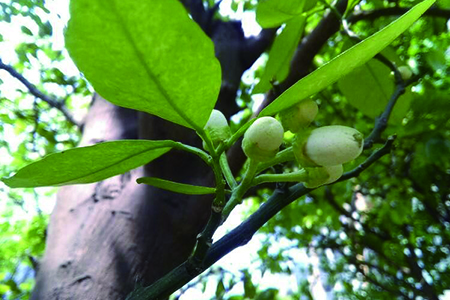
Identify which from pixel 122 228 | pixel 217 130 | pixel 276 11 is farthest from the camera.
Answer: pixel 122 228

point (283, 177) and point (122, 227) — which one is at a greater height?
point (283, 177)

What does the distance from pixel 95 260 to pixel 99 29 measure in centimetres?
61

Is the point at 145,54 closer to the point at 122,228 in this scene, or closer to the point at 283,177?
the point at 283,177

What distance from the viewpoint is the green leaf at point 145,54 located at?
0.25m

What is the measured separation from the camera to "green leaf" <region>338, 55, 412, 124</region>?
2.15 feet

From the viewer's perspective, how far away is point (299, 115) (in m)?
0.33

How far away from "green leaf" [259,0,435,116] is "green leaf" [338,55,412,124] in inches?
15.1

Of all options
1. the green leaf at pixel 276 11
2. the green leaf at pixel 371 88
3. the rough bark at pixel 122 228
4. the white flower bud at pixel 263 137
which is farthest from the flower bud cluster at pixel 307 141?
the rough bark at pixel 122 228

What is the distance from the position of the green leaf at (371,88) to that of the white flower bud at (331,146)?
37cm

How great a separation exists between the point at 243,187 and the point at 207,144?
0.05 meters

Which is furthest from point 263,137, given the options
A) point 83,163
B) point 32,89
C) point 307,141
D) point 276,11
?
point 32,89

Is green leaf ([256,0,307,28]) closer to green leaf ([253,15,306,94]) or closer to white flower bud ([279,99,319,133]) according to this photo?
green leaf ([253,15,306,94])

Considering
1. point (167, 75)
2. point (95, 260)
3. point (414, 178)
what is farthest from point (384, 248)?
point (167, 75)

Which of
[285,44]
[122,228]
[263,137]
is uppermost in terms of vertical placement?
[263,137]
